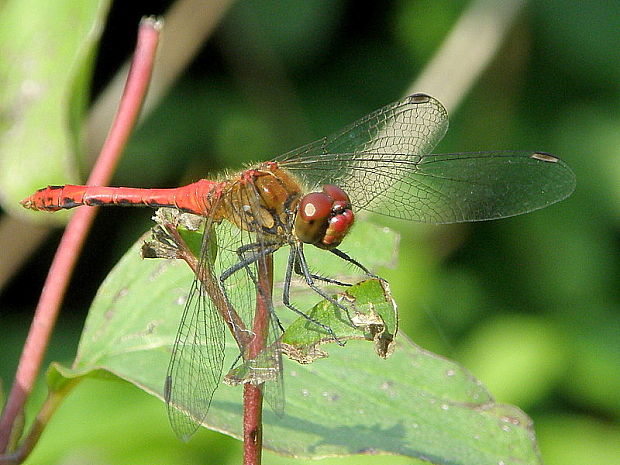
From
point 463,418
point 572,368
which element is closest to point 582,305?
point 572,368

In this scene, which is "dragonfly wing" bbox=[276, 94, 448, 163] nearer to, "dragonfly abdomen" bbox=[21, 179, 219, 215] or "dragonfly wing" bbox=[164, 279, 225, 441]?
"dragonfly abdomen" bbox=[21, 179, 219, 215]

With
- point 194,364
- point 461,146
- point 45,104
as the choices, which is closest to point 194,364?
point 194,364

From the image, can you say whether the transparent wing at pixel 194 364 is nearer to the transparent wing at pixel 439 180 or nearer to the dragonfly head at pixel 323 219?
the dragonfly head at pixel 323 219

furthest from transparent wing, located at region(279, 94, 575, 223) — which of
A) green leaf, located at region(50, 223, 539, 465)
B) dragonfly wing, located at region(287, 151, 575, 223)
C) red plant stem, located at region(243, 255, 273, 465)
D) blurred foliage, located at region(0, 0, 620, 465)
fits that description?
blurred foliage, located at region(0, 0, 620, 465)

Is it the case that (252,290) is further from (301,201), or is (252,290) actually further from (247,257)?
(301,201)

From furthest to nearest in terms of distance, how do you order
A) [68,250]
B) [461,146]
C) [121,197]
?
[461,146] → [121,197] → [68,250]

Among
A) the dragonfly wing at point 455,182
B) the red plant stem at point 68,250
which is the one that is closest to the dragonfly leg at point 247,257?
the red plant stem at point 68,250

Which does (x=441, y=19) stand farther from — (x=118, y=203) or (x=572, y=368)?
(x=118, y=203)
